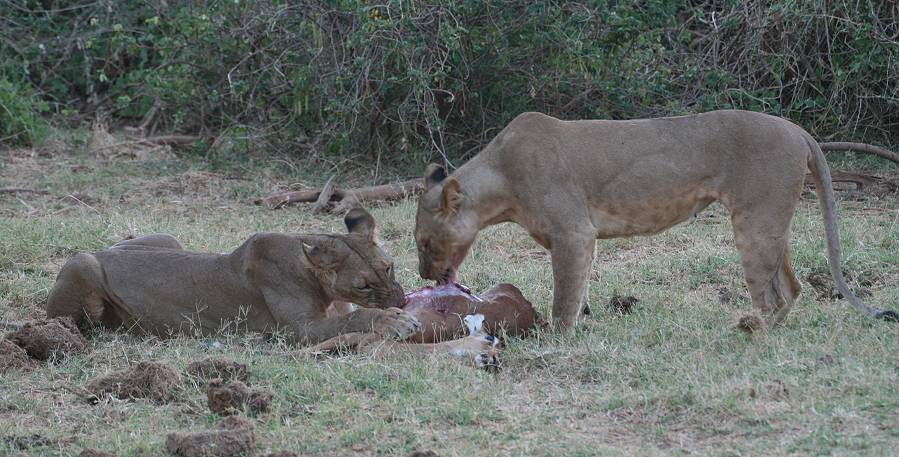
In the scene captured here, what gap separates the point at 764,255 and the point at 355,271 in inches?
87.6

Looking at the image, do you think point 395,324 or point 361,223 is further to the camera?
point 361,223

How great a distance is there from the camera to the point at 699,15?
1138 centimetres

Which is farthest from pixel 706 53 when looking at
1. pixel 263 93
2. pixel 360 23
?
pixel 263 93

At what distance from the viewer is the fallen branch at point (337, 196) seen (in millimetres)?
10812

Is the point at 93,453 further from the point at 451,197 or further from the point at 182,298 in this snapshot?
the point at 451,197

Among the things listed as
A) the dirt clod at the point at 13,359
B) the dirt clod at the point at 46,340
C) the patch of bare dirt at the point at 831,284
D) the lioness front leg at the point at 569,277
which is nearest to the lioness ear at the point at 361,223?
the lioness front leg at the point at 569,277

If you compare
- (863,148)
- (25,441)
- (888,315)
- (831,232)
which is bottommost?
(863,148)

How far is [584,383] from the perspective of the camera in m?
5.69

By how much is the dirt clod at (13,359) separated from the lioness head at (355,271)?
1.57m

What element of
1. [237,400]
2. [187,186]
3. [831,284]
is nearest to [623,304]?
[831,284]

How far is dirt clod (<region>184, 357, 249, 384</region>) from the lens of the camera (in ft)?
19.0

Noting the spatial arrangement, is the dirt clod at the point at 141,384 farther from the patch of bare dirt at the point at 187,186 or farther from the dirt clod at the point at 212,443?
the patch of bare dirt at the point at 187,186

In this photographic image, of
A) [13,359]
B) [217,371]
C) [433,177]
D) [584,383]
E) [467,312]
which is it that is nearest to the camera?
[584,383]

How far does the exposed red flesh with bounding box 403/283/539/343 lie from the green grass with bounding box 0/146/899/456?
0.20m
